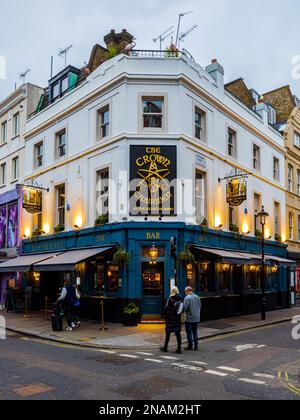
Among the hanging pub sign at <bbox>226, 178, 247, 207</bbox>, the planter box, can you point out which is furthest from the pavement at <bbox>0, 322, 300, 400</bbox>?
the hanging pub sign at <bbox>226, 178, 247, 207</bbox>

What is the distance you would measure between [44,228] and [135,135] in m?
8.06

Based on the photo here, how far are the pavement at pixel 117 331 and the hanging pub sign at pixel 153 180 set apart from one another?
4643 mm

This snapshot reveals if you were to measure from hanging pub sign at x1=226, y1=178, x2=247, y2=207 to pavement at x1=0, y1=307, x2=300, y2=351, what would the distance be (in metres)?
5.38

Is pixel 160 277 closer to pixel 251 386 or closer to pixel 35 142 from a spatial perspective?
pixel 251 386

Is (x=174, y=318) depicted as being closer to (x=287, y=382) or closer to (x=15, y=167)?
(x=287, y=382)

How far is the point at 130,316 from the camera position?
52.7 feet

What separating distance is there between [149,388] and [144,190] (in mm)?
10380

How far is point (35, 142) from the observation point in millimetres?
24125

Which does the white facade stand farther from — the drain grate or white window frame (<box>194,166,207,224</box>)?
the drain grate

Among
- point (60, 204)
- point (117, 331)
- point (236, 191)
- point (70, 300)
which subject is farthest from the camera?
point (60, 204)

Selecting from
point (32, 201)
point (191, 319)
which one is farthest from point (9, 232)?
point (191, 319)

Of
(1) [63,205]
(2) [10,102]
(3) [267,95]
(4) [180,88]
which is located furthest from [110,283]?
(3) [267,95]

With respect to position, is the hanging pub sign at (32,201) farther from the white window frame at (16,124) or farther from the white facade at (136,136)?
the white window frame at (16,124)
